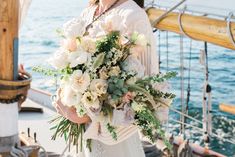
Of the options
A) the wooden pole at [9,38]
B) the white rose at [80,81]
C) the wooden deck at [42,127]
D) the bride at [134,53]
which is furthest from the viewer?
the wooden deck at [42,127]

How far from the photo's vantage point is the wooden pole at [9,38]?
2211 millimetres

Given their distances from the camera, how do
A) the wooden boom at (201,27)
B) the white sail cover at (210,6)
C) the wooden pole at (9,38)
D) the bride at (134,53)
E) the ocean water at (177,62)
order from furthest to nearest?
the ocean water at (177,62) → the white sail cover at (210,6) → the wooden boom at (201,27) → the wooden pole at (9,38) → the bride at (134,53)

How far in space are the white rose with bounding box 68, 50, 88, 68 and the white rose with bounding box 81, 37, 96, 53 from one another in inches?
0.9

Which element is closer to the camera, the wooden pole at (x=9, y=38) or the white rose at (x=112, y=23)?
the white rose at (x=112, y=23)

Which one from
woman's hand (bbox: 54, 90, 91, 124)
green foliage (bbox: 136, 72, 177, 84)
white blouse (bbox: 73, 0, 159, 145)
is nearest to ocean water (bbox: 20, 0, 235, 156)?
woman's hand (bbox: 54, 90, 91, 124)

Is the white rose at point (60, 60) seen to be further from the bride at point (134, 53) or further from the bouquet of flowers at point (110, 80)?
the bride at point (134, 53)

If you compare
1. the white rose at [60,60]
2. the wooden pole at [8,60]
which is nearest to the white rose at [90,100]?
the white rose at [60,60]

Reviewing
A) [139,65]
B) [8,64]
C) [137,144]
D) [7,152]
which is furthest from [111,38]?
[7,152]

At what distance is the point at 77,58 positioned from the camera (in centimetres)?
160

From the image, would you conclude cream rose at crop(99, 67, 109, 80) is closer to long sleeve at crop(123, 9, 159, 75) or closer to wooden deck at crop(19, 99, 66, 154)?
long sleeve at crop(123, 9, 159, 75)

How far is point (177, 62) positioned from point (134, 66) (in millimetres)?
10903

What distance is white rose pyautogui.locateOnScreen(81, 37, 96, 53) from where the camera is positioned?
1.62m

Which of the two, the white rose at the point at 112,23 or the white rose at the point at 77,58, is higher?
the white rose at the point at 112,23

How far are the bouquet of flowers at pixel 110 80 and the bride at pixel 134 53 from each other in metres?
0.05
